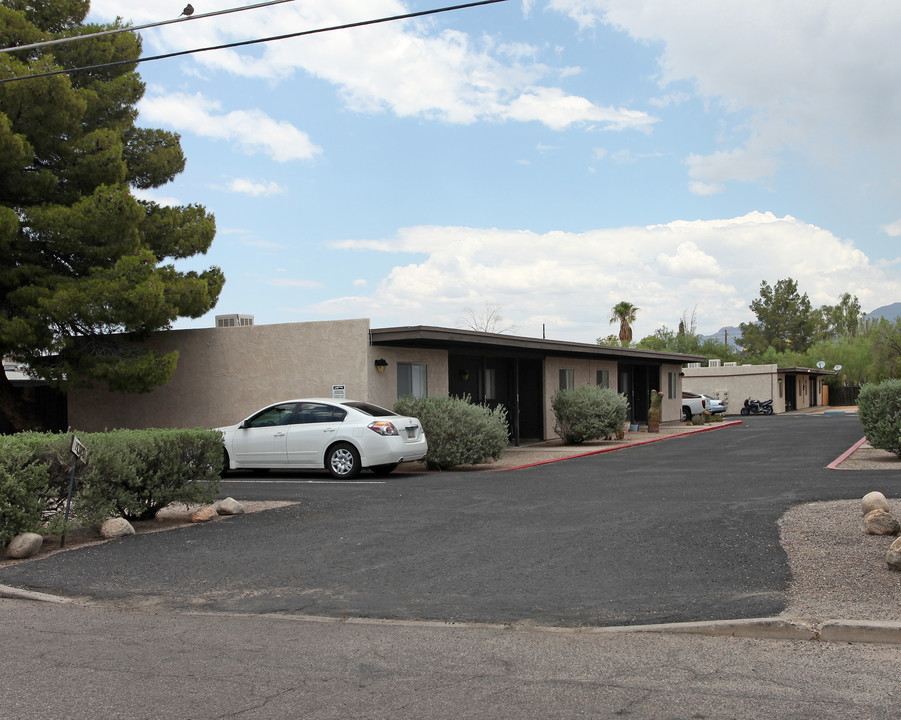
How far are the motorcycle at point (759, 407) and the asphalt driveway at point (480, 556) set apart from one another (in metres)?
38.2

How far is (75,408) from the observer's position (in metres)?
23.5

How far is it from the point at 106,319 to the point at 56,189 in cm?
373

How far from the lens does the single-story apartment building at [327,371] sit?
19.1 m

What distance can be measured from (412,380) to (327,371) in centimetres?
237

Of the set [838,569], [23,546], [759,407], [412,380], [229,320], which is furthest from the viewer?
[759,407]

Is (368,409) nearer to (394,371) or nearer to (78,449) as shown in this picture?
(394,371)

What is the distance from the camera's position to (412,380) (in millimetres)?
20750

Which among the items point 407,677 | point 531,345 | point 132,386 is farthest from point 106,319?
point 407,677

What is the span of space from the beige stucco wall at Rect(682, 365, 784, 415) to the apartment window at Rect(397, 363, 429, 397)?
34.2 meters

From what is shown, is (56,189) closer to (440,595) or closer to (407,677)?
(440,595)

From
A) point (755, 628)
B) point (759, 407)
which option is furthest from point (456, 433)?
point (759, 407)

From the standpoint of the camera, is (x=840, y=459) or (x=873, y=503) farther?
(x=840, y=459)

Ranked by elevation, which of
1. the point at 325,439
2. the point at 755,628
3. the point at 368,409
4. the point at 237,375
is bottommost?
the point at 755,628

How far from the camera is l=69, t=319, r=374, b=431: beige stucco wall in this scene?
19109 mm
